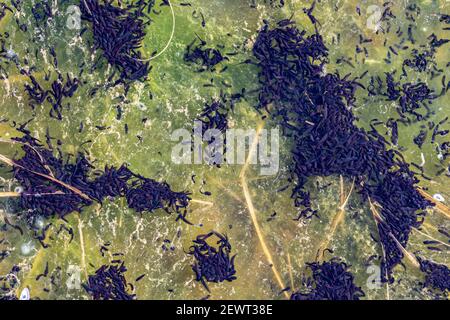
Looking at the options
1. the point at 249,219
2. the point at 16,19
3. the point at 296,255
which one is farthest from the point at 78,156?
the point at 296,255

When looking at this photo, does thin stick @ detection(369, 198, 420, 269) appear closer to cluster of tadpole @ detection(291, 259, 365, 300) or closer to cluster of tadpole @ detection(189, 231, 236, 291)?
cluster of tadpole @ detection(291, 259, 365, 300)

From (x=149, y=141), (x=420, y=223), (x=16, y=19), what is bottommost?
(x=420, y=223)

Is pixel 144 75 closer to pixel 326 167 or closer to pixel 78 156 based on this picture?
pixel 78 156

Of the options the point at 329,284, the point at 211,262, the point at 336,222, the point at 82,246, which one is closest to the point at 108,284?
the point at 82,246

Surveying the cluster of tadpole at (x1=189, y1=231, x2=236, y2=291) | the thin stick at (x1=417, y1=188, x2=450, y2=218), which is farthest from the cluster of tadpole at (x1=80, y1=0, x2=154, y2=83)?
the thin stick at (x1=417, y1=188, x2=450, y2=218)

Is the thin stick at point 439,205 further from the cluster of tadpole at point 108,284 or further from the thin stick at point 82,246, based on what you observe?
the thin stick at point 82,246

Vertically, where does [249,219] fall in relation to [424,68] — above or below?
below
